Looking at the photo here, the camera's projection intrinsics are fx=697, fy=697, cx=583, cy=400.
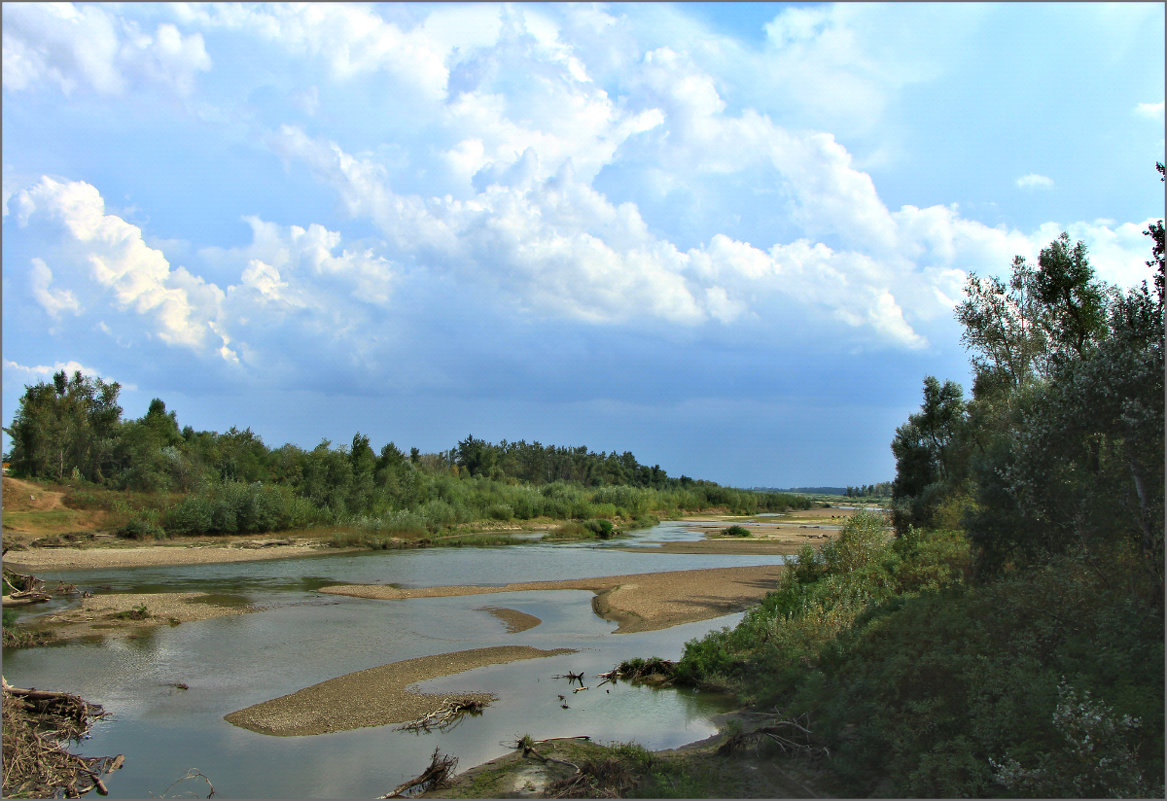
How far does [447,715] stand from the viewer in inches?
521

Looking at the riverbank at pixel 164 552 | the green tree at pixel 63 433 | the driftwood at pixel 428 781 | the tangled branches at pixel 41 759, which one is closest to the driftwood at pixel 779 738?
the driftwood at pixel 428 781

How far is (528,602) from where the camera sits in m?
28.2

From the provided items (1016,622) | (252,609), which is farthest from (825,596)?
(252,609)

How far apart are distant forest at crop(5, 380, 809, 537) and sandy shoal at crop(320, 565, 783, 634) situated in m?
26.2

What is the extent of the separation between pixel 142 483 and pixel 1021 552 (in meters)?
61.3

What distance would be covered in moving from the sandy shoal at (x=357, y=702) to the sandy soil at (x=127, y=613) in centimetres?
987

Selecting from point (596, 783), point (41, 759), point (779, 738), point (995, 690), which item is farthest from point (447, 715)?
point (995, 690)

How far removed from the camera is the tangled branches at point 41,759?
9453 mm

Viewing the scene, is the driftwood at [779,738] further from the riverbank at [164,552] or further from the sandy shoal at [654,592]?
the riverbank at [164,552]

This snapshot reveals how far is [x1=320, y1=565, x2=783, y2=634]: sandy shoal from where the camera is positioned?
24.5 metres

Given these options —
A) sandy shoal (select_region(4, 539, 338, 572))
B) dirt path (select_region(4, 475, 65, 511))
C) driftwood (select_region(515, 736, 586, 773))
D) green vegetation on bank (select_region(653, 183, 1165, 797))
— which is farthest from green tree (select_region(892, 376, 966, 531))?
dirt path (select_region(4, 475, 65, 511))

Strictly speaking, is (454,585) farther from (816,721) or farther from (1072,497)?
(1072,497)

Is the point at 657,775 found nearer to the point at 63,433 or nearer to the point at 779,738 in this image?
the point at 779,738

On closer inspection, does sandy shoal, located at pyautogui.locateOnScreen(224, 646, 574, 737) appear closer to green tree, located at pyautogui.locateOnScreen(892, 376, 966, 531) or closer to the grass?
the grass
